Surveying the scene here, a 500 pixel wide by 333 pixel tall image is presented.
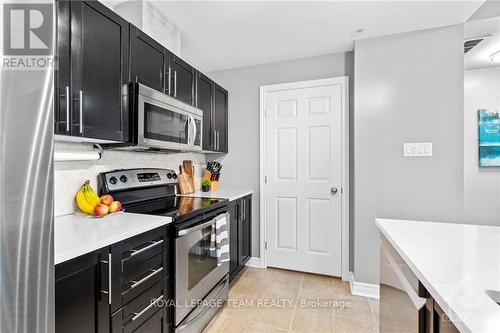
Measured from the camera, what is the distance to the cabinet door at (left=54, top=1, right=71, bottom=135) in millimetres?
1178

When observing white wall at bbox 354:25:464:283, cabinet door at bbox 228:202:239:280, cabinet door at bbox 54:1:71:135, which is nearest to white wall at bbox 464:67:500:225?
white wall at bbox 354:25:464:283

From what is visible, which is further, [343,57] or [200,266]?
[343,57]

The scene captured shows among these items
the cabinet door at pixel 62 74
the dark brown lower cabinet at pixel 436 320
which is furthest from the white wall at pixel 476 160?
the cabinet door at pixel 62 74

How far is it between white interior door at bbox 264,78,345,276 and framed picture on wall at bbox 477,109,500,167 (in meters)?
1.94

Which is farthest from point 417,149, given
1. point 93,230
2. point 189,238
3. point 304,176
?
point 93,230

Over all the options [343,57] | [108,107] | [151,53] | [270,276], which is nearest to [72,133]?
[108,107]

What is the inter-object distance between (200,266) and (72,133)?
46.0 inches

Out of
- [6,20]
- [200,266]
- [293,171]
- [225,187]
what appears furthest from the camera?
[225,187]

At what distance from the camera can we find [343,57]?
8.66 feet

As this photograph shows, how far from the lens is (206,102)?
2559mm

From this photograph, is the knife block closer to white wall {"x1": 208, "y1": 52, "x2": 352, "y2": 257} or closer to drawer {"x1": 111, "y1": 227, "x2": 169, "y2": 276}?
white wall {"x1": 208, "y1": 52, "x2": 352, "y2": 257}

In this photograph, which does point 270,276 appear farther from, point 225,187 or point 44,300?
point 44,300

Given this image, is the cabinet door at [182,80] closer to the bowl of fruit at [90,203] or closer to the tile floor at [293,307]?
the bowl of fruit at [90,203]

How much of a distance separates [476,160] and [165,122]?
3736mm
